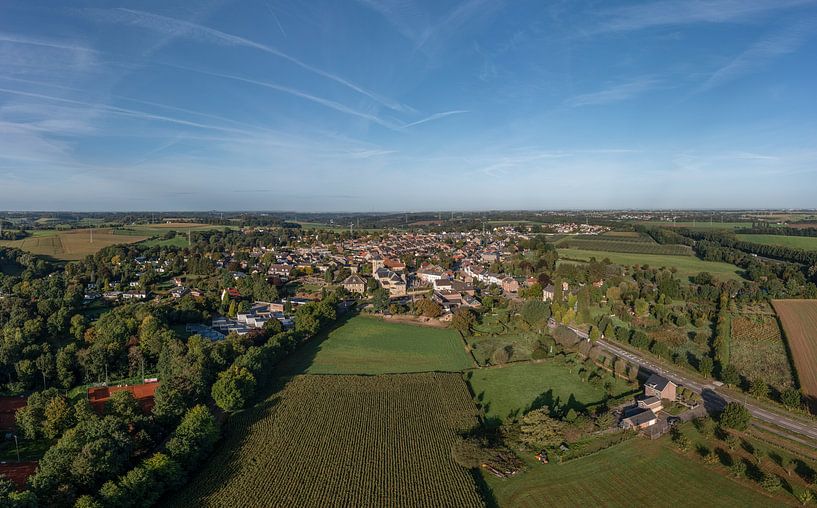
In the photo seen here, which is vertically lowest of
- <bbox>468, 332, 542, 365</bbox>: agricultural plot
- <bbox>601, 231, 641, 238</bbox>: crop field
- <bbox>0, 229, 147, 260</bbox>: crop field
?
<bbox>468, 332, 542, 365</bbox>: agricultural plot

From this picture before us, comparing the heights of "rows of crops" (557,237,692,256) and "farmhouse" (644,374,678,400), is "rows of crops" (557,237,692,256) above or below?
above

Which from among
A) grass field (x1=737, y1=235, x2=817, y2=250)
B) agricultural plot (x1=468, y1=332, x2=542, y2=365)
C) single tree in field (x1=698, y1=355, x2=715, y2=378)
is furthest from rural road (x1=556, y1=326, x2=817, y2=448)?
grass field (x1=737, y1=235, x2=817, y2=250)

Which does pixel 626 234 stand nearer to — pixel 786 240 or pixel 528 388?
pixel 786 240

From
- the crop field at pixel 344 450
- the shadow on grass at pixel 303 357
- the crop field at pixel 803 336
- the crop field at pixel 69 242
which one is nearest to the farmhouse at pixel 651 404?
the crop field at pixel 803 336

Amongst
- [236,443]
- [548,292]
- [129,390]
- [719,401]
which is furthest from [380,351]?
[548,292]

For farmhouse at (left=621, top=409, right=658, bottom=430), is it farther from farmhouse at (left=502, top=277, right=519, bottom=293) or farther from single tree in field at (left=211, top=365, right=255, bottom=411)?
farmhouse at (left=502, top=277, right=519, bottom=293)

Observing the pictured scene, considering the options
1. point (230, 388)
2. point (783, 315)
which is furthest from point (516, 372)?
point (783, 315)
